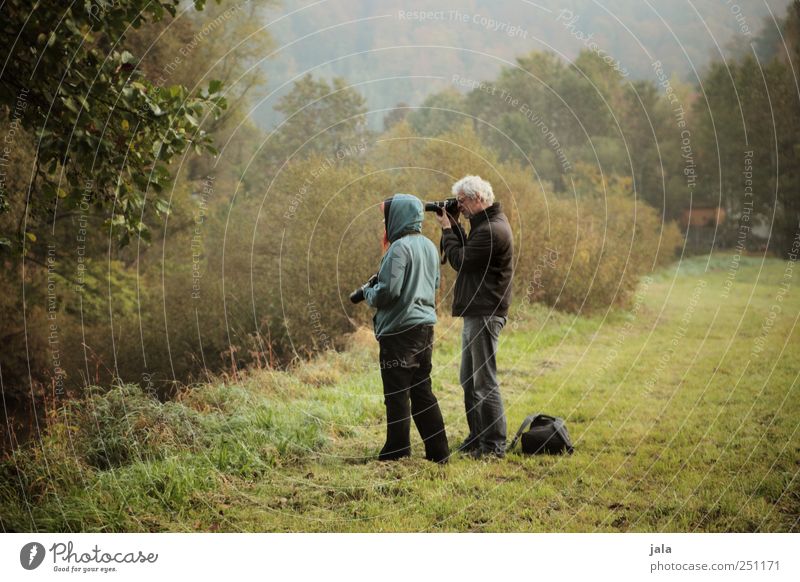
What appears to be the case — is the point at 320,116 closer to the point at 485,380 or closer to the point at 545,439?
the point at 485,380

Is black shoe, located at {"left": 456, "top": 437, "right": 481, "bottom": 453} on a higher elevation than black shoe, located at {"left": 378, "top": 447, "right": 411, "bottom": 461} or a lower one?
lower

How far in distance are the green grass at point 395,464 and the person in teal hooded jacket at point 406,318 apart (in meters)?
0.40

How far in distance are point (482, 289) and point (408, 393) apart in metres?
1.00

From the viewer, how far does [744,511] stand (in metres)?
5.20

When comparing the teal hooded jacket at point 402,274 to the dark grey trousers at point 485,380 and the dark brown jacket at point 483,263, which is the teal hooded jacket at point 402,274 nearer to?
the dark brown jacket at point 483,263

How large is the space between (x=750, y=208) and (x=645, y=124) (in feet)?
36.3

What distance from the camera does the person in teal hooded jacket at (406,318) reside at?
220 inches

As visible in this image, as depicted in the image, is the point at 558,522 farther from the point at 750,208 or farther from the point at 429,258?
the point at 750,208

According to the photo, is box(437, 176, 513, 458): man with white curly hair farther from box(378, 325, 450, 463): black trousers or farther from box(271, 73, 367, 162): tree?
box(271, 73, 367, 162): tree

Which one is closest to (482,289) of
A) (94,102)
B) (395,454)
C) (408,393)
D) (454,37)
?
(408,393)

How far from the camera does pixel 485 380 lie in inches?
235

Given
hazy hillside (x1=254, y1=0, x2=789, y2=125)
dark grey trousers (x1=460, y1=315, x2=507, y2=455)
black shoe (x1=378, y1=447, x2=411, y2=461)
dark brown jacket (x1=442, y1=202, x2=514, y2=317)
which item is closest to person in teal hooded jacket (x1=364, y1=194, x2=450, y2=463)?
black shoe (x1=378, y1=447, x2=411, y2=461)

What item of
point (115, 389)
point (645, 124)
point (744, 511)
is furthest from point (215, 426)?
point (645, 124)

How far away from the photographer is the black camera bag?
20.0 ft
